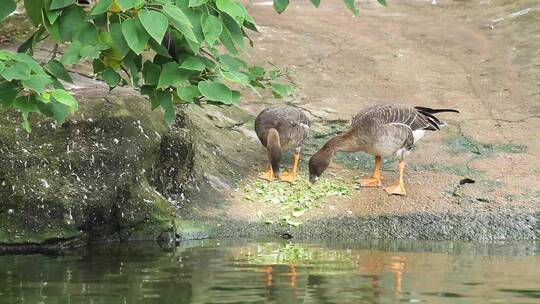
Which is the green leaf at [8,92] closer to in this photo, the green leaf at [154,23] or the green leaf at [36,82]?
the green leaf at [36,82]

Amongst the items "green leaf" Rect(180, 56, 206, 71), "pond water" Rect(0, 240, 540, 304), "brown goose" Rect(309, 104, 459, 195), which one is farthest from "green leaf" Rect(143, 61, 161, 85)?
"brown goose" Rect(309, 104, 459, 195)

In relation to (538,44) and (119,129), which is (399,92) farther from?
(119,129)

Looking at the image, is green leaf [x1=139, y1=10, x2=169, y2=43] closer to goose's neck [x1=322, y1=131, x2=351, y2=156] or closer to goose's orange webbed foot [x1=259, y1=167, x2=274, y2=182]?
goose's orange webbed foot [x1=259, y1=167, x2=274, y2=182]

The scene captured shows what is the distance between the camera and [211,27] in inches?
237

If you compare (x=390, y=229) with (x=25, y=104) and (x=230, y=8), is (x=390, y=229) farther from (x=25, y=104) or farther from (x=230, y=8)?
(x=25, y=104)

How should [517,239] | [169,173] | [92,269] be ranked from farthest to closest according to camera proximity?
[169,173] → [517,239] → [92,269]

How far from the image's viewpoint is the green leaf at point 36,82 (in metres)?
5.87

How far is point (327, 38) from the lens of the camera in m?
16.4

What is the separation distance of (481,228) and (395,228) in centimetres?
87

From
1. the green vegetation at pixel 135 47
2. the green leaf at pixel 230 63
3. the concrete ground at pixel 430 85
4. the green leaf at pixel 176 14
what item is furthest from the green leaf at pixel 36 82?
the concrete ground at pixel 430 85

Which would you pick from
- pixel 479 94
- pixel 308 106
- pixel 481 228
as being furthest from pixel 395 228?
pixel 479 94

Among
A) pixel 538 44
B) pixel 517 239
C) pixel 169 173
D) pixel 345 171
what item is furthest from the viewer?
pixel 538 44

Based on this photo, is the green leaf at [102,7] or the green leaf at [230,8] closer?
the green leaf at [102,7]

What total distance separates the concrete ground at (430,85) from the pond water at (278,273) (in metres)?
1.07
